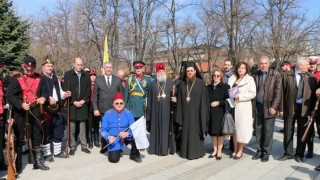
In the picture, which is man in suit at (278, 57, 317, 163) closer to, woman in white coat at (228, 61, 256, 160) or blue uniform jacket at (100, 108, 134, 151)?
woman in white coat at (228, 61, 256, 160)

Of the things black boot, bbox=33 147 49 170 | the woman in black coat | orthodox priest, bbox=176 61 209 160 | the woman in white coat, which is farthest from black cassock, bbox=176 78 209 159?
black boot, bbox=33 147 49 170

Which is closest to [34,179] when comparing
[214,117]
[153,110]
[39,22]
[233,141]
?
[153,110]

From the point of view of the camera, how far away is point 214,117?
566 cm

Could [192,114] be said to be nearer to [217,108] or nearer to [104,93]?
[217,108]

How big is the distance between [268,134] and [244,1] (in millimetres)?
15628

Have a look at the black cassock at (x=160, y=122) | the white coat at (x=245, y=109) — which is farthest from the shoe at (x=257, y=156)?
the black cassock at (x=160, y=122)

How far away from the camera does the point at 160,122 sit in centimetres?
601

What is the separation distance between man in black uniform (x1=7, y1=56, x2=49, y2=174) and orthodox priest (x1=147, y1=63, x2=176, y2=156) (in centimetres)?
231

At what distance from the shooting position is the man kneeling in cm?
543

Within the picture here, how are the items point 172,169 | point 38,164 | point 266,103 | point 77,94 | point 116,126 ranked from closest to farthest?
point 38,164
point 172,169
point 266,103
point 116,126
point 77,94

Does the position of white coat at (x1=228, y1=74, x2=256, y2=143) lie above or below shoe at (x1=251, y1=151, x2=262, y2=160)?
above

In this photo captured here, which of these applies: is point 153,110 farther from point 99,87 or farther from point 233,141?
point 233,141

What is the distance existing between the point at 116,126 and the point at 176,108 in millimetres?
1376

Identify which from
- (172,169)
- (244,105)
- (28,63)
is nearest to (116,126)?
(172,169)
